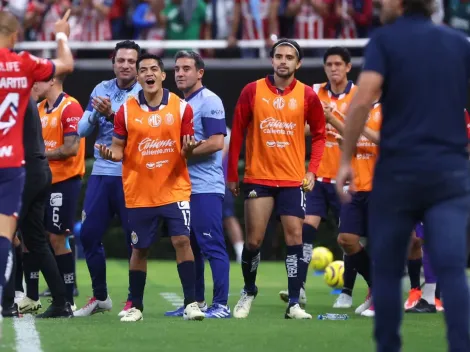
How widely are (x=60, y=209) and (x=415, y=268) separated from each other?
11.4 feet

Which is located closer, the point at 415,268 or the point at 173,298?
the point at 415,268

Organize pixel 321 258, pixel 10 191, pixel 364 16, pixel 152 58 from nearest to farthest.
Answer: pixel 10 191, pixel 152 58, pixel 321 258, pixel 364 16

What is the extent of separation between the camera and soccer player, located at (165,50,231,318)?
1027 centimetres

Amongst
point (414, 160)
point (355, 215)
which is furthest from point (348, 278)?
point (414, 160)

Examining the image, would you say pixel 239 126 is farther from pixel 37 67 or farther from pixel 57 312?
pixel 37 67

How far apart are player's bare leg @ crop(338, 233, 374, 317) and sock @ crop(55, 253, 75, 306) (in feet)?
8.32

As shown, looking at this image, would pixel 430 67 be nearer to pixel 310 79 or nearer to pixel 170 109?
pixel 170 109

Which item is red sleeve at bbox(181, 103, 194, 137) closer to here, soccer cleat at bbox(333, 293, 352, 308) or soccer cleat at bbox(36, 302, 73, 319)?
soccer cleat at bbox(36, 302, 73, 319)

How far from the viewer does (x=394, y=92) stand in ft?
19.2

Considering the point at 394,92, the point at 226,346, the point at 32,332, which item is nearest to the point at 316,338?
the point at 226,346

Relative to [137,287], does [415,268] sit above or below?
below

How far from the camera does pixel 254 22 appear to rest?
18578mm

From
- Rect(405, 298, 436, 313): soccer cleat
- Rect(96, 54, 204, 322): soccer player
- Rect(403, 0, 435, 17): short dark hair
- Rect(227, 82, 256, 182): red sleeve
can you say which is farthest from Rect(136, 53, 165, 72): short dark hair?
Rect(403, 0, 435, 17): short dark hair

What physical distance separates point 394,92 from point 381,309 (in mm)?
1088
